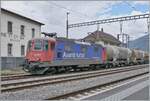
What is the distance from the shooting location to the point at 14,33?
40.8 m

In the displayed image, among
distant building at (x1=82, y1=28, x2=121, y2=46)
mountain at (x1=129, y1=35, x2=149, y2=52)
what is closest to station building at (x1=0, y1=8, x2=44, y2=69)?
distant building at (x1=82, y1=28, x2=121, y2=46)

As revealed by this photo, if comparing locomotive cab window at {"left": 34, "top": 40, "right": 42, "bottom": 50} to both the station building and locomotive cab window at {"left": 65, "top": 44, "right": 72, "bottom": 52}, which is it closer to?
locomotive cab window at {"left": 65, "top": 44, "right": 72, "bottom": 52}

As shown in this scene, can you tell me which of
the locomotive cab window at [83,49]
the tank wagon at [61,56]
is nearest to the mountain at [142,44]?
the tank wagon at [61,56]

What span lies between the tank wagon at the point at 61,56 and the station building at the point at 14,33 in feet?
22.5

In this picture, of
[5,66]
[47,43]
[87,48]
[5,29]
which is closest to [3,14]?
[5,29]

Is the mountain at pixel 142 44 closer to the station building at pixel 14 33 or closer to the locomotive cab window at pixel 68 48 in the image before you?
the station building at pixel 14 33

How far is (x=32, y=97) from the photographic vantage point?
12.7 metres

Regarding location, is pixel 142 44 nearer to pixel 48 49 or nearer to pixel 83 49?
pixel 83 49

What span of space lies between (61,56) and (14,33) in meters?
14.0

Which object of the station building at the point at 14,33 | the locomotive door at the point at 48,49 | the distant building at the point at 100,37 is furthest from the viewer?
the distant building at the point at 100,37

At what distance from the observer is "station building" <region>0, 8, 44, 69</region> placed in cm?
3797

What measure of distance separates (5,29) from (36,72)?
45.4 feet

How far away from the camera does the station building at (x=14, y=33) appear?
3797cm

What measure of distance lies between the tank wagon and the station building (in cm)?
686
